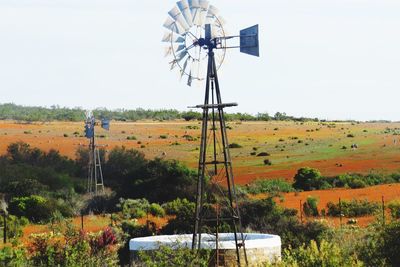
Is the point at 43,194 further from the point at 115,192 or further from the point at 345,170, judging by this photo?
the point at 345,170

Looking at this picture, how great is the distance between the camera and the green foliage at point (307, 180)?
2559 inches

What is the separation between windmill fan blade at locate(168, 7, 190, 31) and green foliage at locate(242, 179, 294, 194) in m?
30.3

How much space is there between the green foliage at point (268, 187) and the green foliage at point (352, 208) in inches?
397

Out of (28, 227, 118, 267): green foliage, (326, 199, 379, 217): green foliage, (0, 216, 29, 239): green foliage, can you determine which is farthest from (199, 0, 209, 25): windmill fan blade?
(326, 199, 379, 217): green foliage

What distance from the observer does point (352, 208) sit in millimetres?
49469

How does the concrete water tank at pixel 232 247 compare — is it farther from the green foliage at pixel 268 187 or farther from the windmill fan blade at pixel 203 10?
the green foliage at pixel 268 187

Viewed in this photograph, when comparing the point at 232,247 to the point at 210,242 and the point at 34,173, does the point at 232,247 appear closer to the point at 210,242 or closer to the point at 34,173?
the point at 210,242

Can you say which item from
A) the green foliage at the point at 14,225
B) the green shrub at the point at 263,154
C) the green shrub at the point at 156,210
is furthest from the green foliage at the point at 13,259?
the green shrub at the point at 263,154

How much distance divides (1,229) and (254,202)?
10.4 meters

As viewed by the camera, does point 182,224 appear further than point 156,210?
No

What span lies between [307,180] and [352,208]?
52.9 ft

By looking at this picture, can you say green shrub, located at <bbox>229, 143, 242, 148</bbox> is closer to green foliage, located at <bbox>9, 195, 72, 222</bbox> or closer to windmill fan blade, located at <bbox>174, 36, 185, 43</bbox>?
green foliage, located at <bbox>9, 195, 72, 222</bbox>

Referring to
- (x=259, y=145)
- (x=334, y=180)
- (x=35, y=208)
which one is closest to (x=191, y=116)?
(x=259, y=145)

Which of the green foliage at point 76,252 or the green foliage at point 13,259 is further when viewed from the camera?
the green foliage at point 13,259
